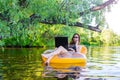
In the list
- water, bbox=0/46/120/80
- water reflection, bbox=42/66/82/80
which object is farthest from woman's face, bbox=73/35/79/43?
water reflection, bbox=42/66/82/80

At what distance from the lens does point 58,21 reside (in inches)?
568

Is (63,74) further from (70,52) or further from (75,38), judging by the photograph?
(70,52)

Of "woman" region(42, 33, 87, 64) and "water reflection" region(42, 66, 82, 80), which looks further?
"woman" region(42, 33, 87, 64)

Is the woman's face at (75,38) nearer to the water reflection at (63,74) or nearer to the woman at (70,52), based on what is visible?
the woman at (70,52)

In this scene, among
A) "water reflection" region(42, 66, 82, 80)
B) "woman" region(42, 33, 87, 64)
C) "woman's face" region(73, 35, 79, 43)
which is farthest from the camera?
"woman" region(42, 33, 87, 64)

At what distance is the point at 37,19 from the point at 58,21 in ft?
2.68

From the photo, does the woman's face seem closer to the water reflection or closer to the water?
the water

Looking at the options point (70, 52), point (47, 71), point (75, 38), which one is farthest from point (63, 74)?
point (70, 52)

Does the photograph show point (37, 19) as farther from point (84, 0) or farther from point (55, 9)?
point (84, 0)

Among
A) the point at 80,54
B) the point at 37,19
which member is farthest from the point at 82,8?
the point at 80,54

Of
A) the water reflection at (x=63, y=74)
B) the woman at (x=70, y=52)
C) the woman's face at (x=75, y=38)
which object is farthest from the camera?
the woman at (x=70, y=52)

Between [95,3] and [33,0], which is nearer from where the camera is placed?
[33,0]

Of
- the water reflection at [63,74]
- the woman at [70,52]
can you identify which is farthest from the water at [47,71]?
the woman at [70,52]

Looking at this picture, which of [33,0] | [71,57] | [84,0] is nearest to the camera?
[33,0]
